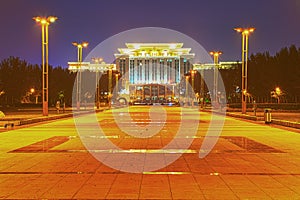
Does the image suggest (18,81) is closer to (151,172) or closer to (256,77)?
(256,77)

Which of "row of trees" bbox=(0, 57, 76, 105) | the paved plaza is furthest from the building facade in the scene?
the paved plaza

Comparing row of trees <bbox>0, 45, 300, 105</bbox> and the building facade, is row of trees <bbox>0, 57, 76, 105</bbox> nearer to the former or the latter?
row of trees <bbox>0, 45, 300, 105</bbox>

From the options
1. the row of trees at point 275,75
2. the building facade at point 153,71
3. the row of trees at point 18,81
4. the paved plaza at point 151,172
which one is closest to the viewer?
the paved plaza at point 151,172

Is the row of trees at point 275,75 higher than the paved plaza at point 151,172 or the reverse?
higher

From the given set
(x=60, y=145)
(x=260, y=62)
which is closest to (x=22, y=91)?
(x=260, y=62)

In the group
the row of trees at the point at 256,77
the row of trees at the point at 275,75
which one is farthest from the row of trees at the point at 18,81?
the row of trees at the point at 275,75

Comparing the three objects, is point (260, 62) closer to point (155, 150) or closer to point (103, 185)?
point (155, 150)

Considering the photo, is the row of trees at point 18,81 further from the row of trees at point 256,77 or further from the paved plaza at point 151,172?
the paved plaza at point 151,172

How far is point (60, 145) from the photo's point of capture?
49.8 feet

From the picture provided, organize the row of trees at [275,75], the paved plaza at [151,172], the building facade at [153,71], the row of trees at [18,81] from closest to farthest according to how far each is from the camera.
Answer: the paved plaza at [151,172], the row of trees at [275,75], the row of trees at [18,81], the building facade at [153,71]

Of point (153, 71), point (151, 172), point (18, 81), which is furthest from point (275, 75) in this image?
point (153, 71)

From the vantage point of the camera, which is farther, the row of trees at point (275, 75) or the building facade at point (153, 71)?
the building facade at point (153, 71)

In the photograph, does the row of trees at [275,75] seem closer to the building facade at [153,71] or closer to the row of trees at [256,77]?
the row of trees at [256,77]

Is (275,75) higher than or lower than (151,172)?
higher
